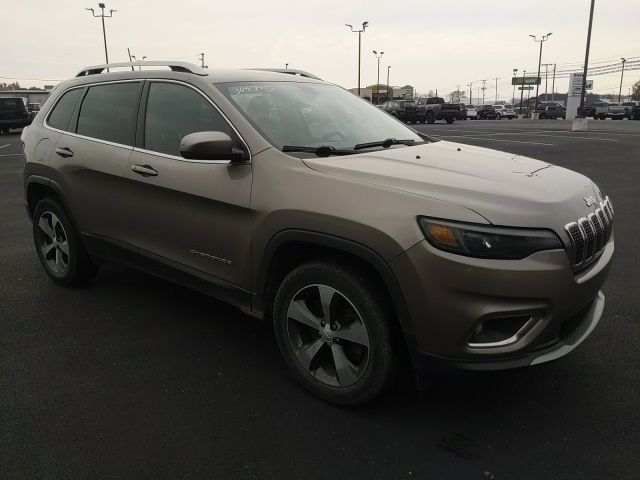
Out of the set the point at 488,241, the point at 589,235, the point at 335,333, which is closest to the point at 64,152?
the point at 335,333

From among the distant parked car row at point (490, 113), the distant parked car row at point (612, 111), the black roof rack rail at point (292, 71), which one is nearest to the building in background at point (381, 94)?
the distant parked car row at point (490, 113)

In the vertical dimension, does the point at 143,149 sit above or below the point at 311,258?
above

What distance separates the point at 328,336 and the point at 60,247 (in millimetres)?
2862

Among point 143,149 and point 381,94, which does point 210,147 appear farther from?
point 381,94

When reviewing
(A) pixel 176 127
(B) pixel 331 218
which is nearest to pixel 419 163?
(B) pixel 331 218

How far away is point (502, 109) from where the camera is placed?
59.5 metres

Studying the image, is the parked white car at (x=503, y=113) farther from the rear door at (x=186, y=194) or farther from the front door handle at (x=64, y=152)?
the rear door at (x=186, y=194)

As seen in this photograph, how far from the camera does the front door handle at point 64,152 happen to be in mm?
4215

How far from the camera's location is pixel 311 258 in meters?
2.93

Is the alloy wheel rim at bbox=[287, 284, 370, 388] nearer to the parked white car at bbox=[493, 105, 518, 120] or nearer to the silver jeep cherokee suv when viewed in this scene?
the silver jeep cherokee suv

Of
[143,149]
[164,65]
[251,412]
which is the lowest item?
[251,412]

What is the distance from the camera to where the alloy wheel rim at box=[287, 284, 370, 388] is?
2.73m

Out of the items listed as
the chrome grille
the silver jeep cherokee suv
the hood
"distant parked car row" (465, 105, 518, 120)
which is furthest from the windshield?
"distant parked car row" (465, 105, 518, 120)

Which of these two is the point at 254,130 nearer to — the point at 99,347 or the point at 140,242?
the point at 140,242
